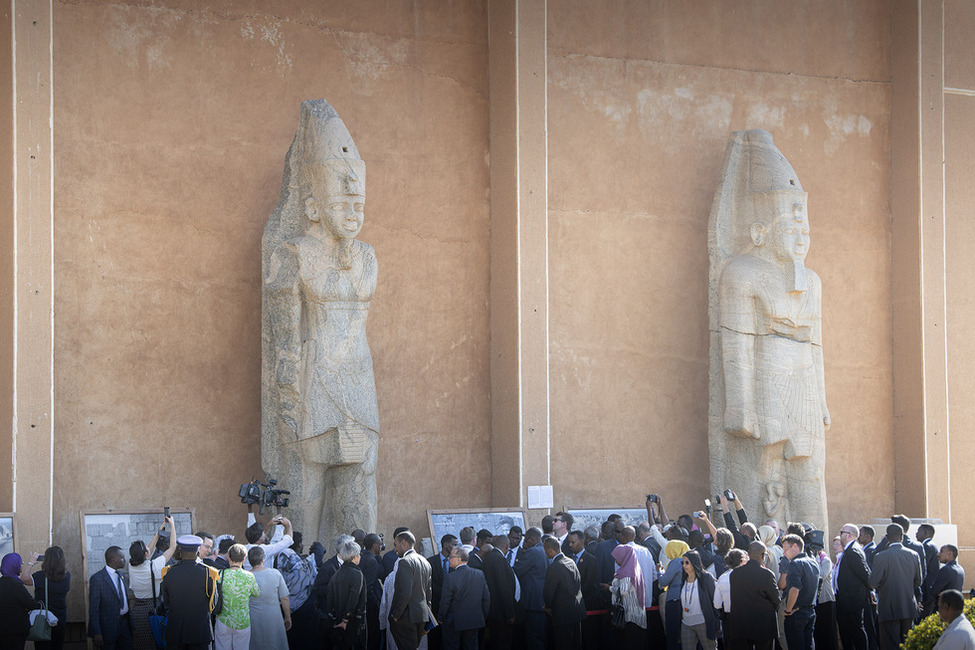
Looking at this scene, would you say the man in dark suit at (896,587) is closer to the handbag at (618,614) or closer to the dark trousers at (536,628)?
the handbag at (618,614)

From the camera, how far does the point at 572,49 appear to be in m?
12.9

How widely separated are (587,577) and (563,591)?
0.44m

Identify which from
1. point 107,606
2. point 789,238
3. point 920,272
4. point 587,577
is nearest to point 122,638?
point 107,606

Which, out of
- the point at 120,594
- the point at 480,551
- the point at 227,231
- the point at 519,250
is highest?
the point at 227,231

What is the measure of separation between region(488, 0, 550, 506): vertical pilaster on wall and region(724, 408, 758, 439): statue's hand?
1644 mm

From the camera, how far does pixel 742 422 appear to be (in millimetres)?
12000

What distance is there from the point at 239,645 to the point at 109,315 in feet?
13.5

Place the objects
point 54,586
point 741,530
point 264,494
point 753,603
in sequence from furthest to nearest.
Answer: point 264,494 → point 741,530 → point 54,586 → point 753,603

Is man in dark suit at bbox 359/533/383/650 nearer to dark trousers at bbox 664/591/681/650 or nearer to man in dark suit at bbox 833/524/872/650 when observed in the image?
dark trousers at bbox 664/591/681/650

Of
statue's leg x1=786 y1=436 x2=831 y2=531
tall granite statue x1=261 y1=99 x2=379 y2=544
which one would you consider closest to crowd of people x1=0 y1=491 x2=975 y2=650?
tall granite statue x1=261 y1=99 x2=379 y2=544

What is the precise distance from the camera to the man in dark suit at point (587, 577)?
363 inches

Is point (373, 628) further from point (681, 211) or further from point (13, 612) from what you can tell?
point (681, 211)

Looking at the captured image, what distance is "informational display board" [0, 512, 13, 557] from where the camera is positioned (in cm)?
991

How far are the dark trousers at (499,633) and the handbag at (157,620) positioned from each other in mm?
2109
